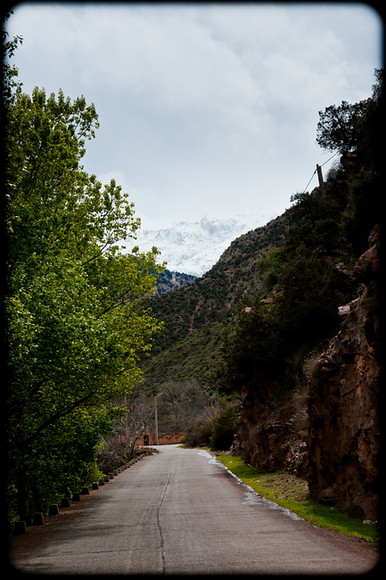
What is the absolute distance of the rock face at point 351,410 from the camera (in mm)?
10750

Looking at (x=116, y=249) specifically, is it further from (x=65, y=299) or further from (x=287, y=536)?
(x=287, y=536)

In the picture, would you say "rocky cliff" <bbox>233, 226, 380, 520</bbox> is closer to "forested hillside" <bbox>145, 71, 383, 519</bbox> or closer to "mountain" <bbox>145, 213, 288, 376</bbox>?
"forested hillside" <bbox>145, 71, 383, 519</bbox>

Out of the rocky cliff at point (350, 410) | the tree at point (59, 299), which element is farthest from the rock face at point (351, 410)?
the tree at point (59, 299)

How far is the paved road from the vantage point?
7.71 metres

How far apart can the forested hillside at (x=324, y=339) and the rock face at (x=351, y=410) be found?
0.03 m

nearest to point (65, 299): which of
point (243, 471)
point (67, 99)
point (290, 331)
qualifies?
point (67, 99)

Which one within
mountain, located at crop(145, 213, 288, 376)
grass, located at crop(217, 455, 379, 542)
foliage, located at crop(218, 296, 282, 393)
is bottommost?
grass, located at crop(217, 455, 379, 542)

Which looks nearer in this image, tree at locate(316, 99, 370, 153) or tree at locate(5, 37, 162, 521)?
tree at locate(5, 37, 162, 521)

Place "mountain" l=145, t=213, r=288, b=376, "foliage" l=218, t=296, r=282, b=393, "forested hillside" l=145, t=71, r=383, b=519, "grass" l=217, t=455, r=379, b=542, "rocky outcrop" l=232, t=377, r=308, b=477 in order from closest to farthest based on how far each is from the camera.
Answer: "grass" l=217, t=455, r=379, b=542, "forested hillside" l=145, t=71, r=383, b=519, "rocky outcrop" l=232, t=377, r=308, b=477, "foliage" l=218, t=296, r=282, b=393, "mountain" l=145, t=213, r=288, b=376

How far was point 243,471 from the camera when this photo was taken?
25.5 m

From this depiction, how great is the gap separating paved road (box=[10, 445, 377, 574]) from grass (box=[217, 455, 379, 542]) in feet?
1.37

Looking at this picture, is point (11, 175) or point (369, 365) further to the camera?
point (11, 175)

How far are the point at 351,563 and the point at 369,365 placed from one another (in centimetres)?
457

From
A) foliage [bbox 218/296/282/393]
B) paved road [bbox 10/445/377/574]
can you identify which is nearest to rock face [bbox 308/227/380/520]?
paved road [bbox 10/445/377/574]
